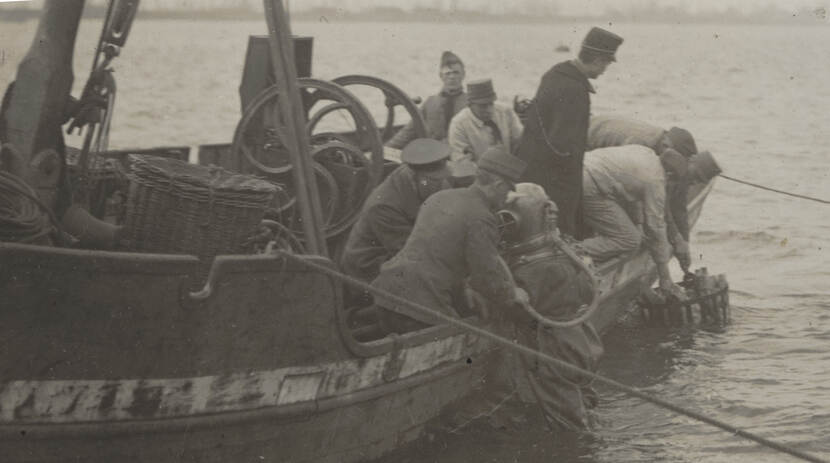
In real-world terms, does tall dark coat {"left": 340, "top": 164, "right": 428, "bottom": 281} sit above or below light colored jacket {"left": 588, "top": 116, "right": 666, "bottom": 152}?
below

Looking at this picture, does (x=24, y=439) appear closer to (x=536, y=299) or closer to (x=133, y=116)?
(x=536, y=299)

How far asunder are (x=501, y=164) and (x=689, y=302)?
4.55 metres

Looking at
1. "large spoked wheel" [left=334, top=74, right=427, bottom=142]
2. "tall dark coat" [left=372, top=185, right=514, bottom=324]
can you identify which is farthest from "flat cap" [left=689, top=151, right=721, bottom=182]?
"tall dark coat" [left=372, top=185, right=514, bottom=324]

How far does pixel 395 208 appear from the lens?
775cm

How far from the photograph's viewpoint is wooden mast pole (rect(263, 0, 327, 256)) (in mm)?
6598

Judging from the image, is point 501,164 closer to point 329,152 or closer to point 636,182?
point 329,152

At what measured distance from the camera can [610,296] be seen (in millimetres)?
9844

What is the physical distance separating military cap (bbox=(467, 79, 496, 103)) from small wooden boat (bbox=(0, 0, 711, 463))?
121 inches

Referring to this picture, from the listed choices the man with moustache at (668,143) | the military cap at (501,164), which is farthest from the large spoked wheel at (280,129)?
the man with moustache at (668,143)

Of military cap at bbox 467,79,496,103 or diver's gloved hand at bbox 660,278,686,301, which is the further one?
diver's gloved hand at bbox 660,278,686,301

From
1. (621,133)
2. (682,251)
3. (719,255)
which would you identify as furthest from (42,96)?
(719,255)

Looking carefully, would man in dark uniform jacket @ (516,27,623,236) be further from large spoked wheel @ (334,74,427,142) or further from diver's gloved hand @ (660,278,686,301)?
diver's gloved hand @ (660,278,686,301)

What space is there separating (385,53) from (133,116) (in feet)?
144

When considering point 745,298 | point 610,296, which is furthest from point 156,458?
point 745,298
